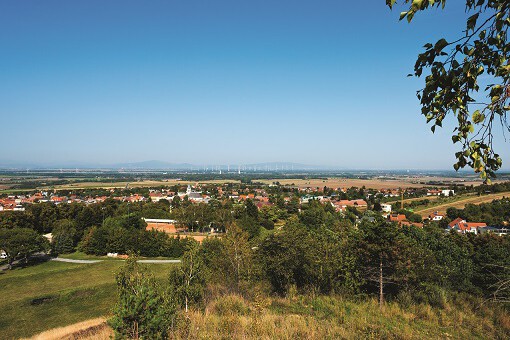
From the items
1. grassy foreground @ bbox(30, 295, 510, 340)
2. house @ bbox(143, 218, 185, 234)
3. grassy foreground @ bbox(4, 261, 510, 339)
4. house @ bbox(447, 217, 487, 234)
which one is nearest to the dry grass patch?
grassy foreground @ bbox(4, 261, 510, 339)

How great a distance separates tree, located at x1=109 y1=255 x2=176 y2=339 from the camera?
6.51 meters

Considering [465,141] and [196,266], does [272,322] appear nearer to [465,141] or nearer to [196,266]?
[196,266]

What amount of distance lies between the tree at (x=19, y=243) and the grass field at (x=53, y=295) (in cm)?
183

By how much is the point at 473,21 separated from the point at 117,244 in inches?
1634

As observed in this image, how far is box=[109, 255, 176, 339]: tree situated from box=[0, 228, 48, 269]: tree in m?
34.2

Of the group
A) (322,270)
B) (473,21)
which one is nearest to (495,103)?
(473,21)

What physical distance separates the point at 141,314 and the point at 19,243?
117 ft

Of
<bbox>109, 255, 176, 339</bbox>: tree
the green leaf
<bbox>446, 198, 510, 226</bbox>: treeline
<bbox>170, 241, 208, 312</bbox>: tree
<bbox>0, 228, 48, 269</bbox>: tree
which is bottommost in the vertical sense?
<bbox>0, 228, 48, 269</bbox>: tree

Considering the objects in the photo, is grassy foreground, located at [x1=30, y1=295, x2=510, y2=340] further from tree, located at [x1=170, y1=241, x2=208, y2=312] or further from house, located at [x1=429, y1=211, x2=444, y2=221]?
house, located at [x1=429, y1=211, x2=444, y2=221]

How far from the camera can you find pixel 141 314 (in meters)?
6.73

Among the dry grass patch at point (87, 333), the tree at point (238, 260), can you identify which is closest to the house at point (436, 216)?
the tree at point (238, 260)

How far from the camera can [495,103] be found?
208 cm

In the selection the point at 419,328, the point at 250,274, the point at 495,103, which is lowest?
the point at 250,274

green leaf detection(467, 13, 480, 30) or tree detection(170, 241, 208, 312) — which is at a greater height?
green leaf detection(467, 13, 480, 30)
